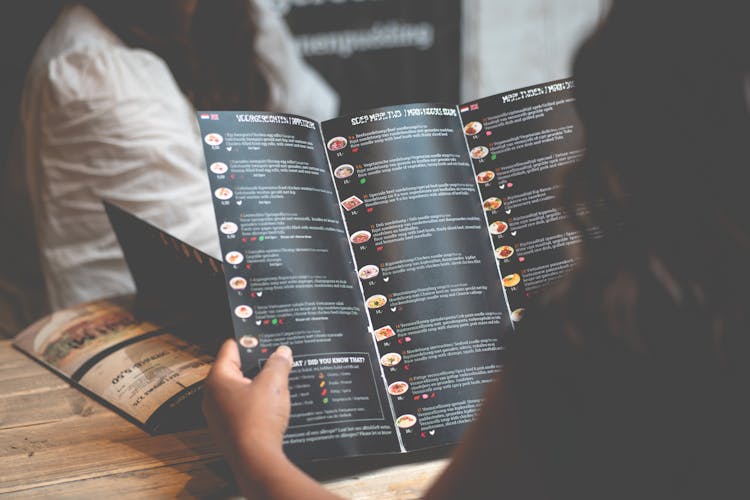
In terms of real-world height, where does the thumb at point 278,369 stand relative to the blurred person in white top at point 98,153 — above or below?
below

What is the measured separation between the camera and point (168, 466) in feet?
2.11

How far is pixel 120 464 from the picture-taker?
65cm

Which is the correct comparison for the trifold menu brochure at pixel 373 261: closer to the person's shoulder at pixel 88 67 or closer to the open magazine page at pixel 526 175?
the open magazine page at pixel 526 175

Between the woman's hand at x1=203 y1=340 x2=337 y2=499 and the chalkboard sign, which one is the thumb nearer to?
the woman's hand at x1=203 y1=340 x2=337 y2=499

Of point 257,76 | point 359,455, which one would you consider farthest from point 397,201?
point 257,76

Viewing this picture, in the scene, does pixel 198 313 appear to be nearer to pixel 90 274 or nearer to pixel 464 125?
pixel 464 125

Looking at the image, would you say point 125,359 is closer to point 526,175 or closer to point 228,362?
point 228,362

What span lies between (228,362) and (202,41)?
3.89ft

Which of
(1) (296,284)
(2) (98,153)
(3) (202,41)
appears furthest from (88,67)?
(1) (296,284)

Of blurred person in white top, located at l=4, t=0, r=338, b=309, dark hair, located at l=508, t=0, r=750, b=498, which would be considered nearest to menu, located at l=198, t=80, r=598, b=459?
dark hair, located at l=508, t=0, r=750, b=498

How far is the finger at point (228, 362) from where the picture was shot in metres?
0.60

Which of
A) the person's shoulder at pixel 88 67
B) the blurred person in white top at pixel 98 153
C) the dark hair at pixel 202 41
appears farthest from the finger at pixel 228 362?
the dark hair at pixel 202 41

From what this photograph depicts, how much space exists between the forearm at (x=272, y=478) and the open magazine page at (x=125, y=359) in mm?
182

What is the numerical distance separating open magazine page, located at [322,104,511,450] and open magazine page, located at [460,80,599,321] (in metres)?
0.02
